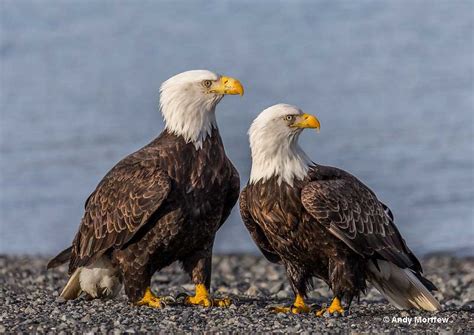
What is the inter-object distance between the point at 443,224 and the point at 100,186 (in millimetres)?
6928

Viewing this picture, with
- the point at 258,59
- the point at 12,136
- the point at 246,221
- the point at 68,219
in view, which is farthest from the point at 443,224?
the point at 258,59

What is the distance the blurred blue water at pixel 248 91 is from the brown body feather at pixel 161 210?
4981 mm

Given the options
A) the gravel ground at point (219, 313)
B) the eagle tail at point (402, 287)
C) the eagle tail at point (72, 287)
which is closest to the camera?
the gravel ground at point (219, 313)

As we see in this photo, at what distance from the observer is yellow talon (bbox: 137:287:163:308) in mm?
9273

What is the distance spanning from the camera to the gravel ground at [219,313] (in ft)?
27.4

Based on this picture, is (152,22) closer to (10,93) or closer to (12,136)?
(10,93)

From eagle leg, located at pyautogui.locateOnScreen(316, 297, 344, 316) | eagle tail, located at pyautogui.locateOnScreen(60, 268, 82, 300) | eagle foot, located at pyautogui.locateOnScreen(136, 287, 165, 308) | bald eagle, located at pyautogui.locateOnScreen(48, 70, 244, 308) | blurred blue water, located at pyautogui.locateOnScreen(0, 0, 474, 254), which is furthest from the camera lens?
blurred blue water, located at pyautogui.locateOnScreen(0, 0, 474, 254)

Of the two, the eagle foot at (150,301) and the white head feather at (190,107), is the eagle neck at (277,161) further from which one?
the eagle foot at (150,301)

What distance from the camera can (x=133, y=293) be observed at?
934 centimetres

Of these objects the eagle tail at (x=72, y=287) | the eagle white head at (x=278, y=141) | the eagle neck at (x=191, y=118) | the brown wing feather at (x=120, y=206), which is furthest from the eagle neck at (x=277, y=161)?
the eagle tail at (x=72, y=287)

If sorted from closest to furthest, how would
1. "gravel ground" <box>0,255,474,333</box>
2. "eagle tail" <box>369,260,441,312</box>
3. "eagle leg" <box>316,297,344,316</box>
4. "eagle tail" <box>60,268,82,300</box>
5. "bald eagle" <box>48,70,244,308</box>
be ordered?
"gravel ground" <box>0,255,474,333</box> → "eagle leg" <box>316,297,344,316</box> → "bald eagle" <box>48,70,244,308</box> → "eagle tail" <box>369,260,441,312</box> → "eagle tail" <box>60,268,82,300</box>

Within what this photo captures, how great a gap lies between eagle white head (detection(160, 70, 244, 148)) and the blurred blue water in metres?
5.04

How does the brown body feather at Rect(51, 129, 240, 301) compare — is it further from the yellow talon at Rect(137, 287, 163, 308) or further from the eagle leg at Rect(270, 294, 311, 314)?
the eagle leg at Rect(270, 294, 311, 314)

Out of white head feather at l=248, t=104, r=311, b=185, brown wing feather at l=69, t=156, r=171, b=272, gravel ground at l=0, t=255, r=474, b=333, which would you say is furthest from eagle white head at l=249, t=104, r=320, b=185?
gravel ground at l=0, t=255, r=474, b=333
